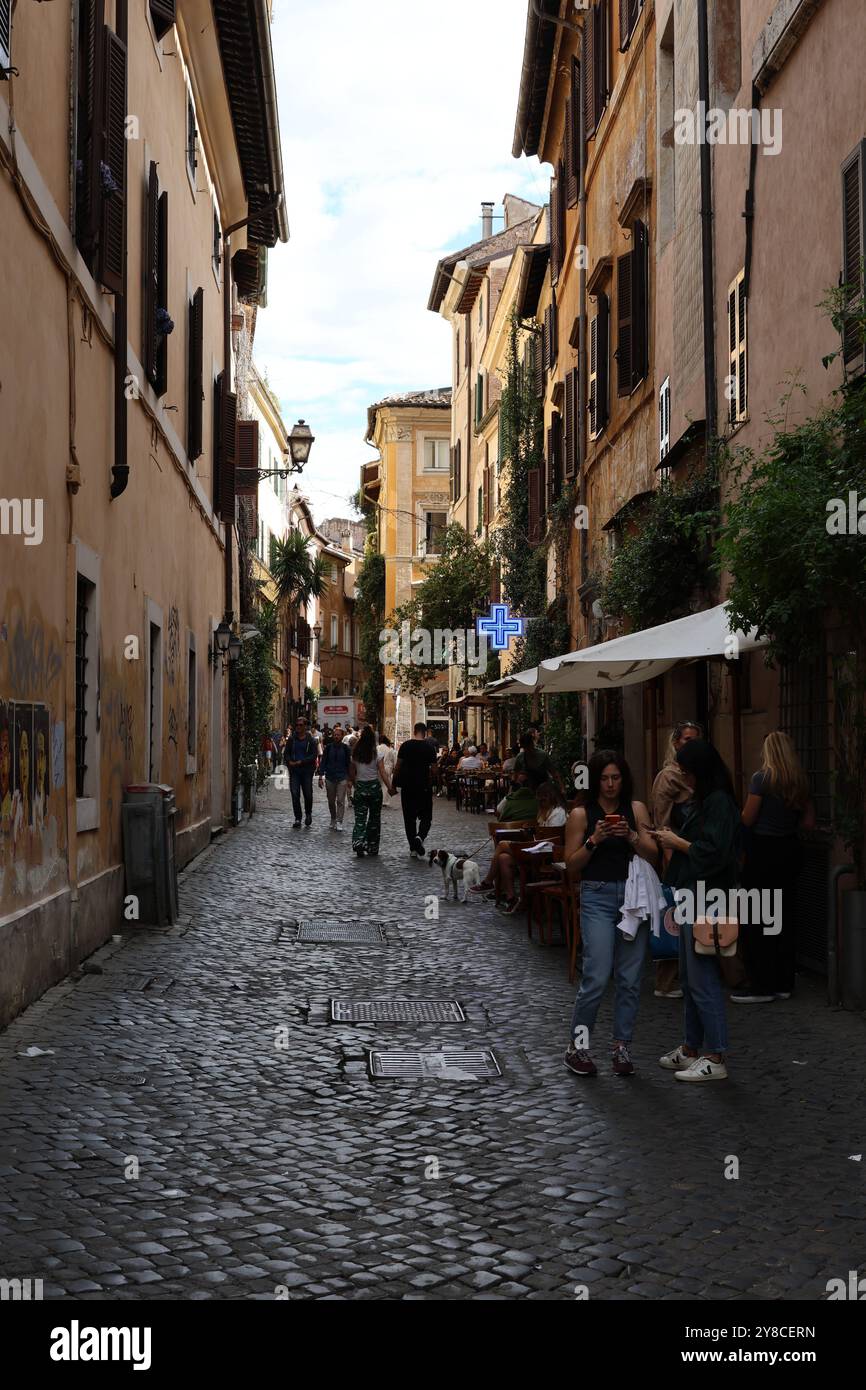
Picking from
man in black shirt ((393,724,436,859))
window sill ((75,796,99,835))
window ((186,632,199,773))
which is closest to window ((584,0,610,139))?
man in black shirt ((393,724,436,859))

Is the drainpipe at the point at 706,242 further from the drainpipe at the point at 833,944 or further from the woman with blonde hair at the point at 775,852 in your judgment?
the drainpipe at the point at 833,944

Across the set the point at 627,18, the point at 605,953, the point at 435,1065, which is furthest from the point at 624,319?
the point at 435,1065

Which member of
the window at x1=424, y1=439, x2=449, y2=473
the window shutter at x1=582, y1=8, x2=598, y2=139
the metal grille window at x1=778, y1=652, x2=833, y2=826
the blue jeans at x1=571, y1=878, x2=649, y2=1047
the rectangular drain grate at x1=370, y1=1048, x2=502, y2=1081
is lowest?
the rectangular drain grate at x1=370, y1=1048, x2=502, y2=1081

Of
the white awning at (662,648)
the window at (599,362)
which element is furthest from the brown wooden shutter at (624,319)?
the white awning at (662,648)

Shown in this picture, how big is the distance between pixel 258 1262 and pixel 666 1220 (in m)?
1.33

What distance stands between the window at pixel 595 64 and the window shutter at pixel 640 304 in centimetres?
376

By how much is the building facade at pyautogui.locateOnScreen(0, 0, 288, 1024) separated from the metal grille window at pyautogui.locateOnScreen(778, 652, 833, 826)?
189 inches

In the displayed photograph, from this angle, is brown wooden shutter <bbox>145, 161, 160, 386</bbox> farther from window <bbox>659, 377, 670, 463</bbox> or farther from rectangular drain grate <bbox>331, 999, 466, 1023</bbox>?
rectangular drain grate <bbox>331, 999, 466, 1023</bbox>

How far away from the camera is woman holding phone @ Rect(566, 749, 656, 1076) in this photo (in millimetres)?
7465

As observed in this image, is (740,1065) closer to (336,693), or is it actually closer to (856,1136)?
(856,1136)

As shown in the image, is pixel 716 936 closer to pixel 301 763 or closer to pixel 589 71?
pixel 589 71

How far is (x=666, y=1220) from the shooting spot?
16.8 ft

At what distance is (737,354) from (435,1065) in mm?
7384

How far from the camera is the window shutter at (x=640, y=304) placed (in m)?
17.1
